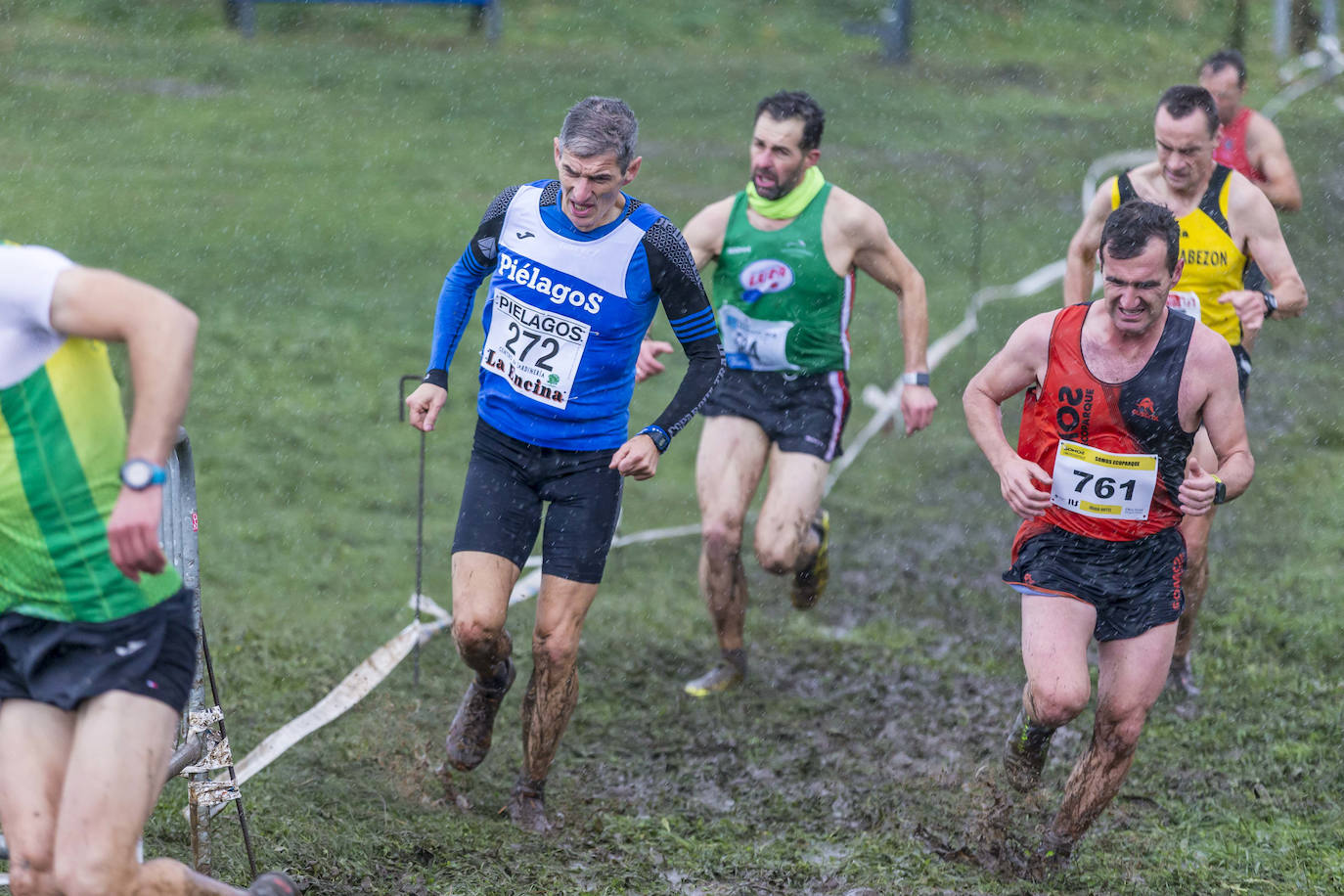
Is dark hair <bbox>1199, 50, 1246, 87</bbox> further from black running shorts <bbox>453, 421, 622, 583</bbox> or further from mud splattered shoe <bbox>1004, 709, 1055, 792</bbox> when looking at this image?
black running shorts <bbox>453, 421, 622, 583</bbox>

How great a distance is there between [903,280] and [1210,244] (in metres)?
1.35

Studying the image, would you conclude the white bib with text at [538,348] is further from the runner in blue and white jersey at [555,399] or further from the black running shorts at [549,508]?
the black running shorts at [549,508]

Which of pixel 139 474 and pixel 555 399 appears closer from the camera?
pixel 139 474

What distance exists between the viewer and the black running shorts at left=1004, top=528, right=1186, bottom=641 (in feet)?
16.0

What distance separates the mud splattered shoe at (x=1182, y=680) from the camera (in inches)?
269

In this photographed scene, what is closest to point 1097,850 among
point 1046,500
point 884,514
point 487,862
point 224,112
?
point 1046,500

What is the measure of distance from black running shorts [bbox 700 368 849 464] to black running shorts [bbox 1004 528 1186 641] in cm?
196

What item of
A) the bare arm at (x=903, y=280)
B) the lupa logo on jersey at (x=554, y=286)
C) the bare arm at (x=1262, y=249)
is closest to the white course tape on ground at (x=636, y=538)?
the lupa logo on jersey at (x=554, y=286)

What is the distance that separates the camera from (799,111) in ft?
21.6

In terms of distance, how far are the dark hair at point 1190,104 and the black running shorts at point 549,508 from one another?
2915mm

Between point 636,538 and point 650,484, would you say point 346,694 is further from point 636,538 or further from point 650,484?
point 650,484

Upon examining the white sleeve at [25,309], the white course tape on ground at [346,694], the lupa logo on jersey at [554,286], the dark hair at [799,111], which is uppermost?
the dark hair at [799,111]

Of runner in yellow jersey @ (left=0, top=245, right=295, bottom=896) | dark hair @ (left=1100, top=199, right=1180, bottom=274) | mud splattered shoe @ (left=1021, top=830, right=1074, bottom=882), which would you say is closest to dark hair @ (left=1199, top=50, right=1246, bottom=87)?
dark hair @ (left=1100, top=199, right=1180, bottom=274)

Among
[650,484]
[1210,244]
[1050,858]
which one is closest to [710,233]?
[1210,244]
